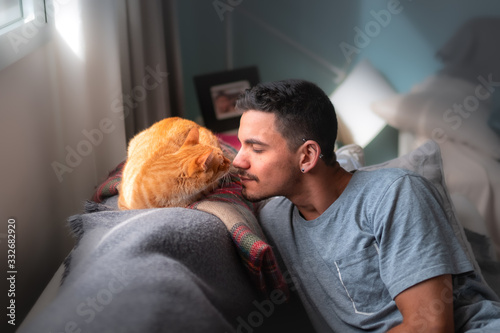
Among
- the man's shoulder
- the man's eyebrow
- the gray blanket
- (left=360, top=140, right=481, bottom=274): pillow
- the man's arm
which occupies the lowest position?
the man's arm

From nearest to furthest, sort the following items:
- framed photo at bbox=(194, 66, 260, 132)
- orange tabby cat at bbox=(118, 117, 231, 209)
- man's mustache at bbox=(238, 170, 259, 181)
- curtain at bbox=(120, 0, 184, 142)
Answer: orange tabby cat at bbox=(118, 117, 231, 209), man's mustache at bbox=(238, 170, 259, 181), curtain at bbox=(120, 0, 184, 142), framed photo at bbox=(194, 66, 260, 132)

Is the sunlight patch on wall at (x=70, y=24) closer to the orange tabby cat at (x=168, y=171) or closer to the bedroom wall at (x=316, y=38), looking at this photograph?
the orange tabby cat at (x=168, y=171)

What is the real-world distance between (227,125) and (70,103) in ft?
3.77

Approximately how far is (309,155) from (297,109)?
0.42 ft

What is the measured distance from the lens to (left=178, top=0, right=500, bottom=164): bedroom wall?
9.18 ft

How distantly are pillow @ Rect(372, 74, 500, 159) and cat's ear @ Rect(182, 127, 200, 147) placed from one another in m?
1.65

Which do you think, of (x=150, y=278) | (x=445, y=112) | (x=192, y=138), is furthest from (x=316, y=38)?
(x=150, y=278)

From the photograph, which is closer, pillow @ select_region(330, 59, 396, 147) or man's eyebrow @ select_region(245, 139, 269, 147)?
man's eyebrow @ select_region(245, 139, 269, 147)

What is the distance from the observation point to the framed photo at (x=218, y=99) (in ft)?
9.12

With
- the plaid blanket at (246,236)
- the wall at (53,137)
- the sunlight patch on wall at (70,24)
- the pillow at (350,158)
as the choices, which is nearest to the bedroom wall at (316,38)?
the pillow at (350,158)

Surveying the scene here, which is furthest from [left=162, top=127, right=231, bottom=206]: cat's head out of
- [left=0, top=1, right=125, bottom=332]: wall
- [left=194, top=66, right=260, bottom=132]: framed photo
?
[left=194, top=66, right=260, bottom=132]: framed photo

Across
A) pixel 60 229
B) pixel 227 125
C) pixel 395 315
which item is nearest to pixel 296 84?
pixel 395 315

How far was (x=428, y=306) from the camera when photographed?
1149 millimetres

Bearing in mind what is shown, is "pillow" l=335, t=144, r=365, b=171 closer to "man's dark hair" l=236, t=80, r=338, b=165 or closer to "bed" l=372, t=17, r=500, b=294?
"man's dark hair" l=236, t=80, r=338, b=165
